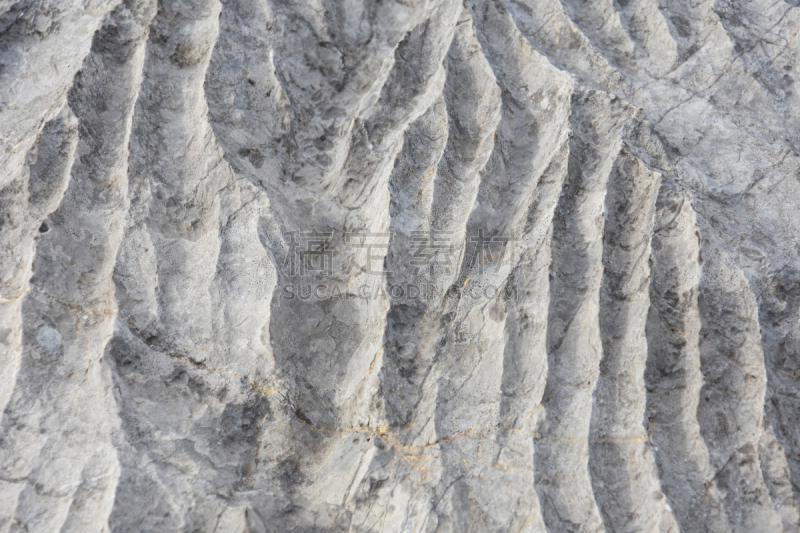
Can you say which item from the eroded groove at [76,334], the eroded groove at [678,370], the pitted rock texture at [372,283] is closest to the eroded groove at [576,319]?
the pitted rock texture at [372,283]

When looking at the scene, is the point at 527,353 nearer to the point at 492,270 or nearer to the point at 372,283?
the point at 492,270

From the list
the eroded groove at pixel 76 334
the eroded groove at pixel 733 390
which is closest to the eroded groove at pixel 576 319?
the eroded groove at pixel 733 390

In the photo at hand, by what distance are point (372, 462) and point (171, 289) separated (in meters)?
0.95

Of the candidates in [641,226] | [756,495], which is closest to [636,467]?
[756,495]

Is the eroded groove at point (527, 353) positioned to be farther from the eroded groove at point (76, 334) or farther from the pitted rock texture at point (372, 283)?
the eroded groove at point (76, 334)

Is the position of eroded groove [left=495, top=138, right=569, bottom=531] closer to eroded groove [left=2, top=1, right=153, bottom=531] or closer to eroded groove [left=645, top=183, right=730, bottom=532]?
eroded groove [left=645, top=183, right=730, bottom=532]

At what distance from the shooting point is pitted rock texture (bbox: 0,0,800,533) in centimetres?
187

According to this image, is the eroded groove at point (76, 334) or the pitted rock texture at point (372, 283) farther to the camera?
the pitted rock texture at point (372, 283)

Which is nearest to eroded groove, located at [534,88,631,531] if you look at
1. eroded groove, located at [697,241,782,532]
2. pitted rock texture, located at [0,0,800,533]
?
pitted rock texture, located at [0,0,800,533]

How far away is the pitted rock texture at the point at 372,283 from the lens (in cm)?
187

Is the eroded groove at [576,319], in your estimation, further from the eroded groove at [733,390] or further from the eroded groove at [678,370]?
the eroded groove at [733,390]

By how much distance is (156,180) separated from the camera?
2031mm

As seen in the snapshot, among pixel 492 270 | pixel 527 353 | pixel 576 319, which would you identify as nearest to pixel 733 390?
pixel 576 319

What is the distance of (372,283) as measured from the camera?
6.85ft
